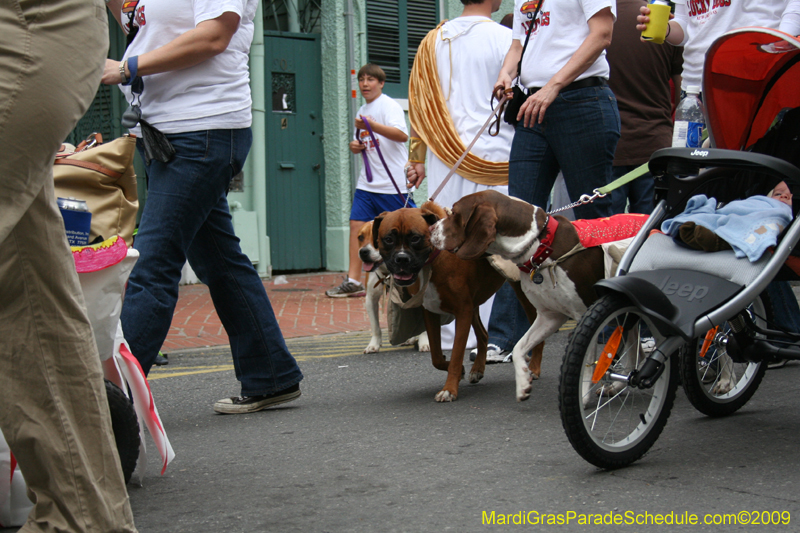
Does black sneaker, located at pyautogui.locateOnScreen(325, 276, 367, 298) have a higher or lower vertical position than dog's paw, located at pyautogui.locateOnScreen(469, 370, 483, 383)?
lower

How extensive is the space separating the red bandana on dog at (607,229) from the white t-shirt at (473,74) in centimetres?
172

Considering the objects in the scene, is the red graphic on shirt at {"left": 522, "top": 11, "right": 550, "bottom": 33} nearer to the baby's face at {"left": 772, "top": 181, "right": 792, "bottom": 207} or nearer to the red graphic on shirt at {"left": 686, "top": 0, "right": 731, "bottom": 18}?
the red graphic on shirt at {"left": 686, "top": 0, "right": 731, "bottom": 18}

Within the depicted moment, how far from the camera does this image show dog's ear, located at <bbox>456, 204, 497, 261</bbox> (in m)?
3.61

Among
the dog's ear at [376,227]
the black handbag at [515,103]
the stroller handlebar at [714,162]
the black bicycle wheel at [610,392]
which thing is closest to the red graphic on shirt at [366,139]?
the black handbag at [515,103]

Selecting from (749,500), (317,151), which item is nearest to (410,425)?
(749,500)

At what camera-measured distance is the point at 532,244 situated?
12.0 ft

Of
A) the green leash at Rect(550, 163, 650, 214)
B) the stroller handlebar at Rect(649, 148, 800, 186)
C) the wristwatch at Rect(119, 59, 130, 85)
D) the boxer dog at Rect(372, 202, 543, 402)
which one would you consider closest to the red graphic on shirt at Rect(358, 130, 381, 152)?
the boxer dog at Rect(372, 202, 543, 402)

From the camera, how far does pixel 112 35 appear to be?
10.4 meters

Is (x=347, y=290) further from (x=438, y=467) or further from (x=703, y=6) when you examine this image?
(x=438, y=467)

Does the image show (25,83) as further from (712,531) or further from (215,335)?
(215,335)

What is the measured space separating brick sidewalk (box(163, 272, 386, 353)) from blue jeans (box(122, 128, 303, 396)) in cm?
288

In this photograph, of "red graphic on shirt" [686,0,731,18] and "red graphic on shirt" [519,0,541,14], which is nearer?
"red graphic on shirt" [686,0,731,18]

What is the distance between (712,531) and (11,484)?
1894 mm

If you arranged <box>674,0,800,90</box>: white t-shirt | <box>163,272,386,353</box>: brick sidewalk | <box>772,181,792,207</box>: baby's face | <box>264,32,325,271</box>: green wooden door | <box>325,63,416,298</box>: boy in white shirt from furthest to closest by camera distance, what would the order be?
→ <box>264,32,325,271</box>: green wooden door < <box>325,63,416,298</box>: boy in white shirt < <box>163,272,386,353</box>: brick sidewalk < <box>674,0,800,90</box>: white t-shirt < <box>772,181,792,207</box>: baby's face
